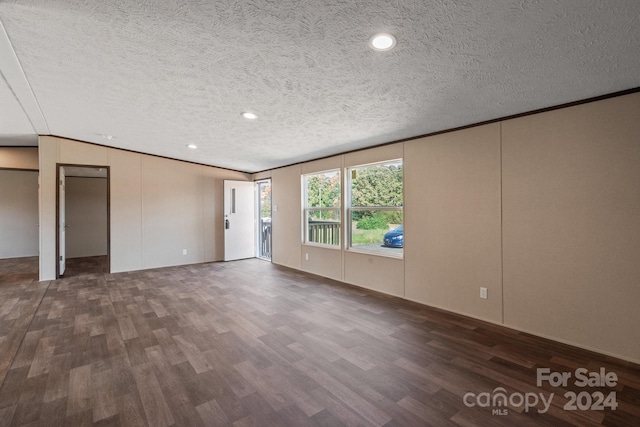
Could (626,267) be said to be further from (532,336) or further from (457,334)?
(457,334)

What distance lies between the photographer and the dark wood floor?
180 centimetres

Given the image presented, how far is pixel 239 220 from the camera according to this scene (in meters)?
7.26

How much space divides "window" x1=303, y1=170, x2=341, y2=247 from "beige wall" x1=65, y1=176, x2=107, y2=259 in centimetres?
625

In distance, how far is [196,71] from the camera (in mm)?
2594

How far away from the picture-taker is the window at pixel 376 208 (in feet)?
14.1

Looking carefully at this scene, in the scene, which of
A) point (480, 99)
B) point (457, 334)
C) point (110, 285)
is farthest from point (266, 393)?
point (110, 285)

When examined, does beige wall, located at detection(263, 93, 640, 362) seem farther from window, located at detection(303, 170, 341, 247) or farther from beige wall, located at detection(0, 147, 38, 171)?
beige wall, located at detection(0, 147, 38, 171)

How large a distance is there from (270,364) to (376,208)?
111 inches

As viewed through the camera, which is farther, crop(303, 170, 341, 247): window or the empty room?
crop(303, 170, 341, 247): window

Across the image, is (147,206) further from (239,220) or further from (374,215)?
(374,215)

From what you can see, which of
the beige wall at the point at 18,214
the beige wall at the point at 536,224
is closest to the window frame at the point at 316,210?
the beige wall at the point at 536,224

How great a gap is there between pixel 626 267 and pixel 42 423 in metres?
4.36

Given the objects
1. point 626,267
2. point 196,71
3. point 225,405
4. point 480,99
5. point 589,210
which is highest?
point 196,71

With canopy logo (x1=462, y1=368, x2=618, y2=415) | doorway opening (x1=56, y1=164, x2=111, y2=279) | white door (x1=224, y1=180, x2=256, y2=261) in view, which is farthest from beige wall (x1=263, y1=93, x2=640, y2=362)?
doorway opening (x1=56, y1=164, x2=111, y2=279)
